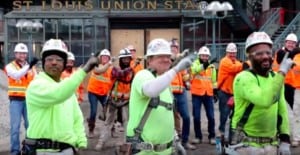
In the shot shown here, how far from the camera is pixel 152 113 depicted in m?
4.96

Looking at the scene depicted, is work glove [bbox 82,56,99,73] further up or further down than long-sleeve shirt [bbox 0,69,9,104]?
further up

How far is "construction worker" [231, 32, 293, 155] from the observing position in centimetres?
474

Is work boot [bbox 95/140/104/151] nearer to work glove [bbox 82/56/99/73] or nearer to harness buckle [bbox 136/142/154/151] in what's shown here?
harness buckle [bbox 136/142/154/151]

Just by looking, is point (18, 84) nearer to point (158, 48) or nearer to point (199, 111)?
point (199, 111)

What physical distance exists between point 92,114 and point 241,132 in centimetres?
677

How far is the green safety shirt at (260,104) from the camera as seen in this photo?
4641 mm

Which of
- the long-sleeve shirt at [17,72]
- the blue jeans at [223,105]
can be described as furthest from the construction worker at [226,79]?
the long-sleeve shirt at [17,72]

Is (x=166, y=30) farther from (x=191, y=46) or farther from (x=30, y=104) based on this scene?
(x=30, y=104)

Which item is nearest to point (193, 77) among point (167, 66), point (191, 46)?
point (167, 66)

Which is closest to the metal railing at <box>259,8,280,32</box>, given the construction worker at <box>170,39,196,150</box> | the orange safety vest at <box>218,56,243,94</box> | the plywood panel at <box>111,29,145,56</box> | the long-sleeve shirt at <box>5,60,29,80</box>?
the plywood panel at <box>111,29,145,56</box>

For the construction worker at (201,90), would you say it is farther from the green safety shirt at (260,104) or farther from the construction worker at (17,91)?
the green safety shirt at (260,104)

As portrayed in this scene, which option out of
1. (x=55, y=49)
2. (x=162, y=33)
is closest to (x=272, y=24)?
(x=162, y=33)

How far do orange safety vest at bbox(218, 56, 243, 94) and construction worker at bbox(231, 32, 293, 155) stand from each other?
18.0 ft

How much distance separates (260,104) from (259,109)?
0.21m
